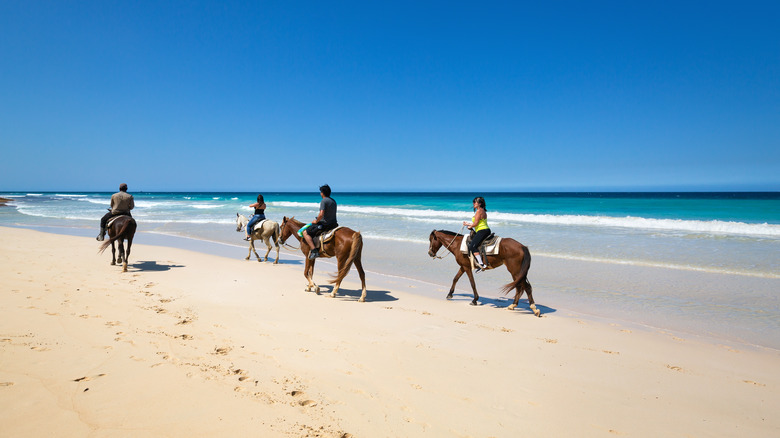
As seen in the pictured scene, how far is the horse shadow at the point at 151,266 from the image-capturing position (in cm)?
984

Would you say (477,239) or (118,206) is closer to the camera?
(477,239)

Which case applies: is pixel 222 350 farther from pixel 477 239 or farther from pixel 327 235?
pixel 477 239

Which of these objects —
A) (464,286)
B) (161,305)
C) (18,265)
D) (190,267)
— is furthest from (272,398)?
(18,265)

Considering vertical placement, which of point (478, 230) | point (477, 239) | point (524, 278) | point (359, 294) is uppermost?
point (478, 230)

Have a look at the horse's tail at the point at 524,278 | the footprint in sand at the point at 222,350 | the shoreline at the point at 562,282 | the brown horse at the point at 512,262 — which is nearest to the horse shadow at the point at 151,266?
the shoreline at the point at 562,282

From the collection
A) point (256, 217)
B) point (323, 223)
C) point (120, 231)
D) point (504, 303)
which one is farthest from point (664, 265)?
point (120, 231)

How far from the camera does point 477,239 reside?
304 inches

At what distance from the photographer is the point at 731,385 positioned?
4.27 m

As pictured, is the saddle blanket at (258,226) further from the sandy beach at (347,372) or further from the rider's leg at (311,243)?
the sandy beach at (347,372)

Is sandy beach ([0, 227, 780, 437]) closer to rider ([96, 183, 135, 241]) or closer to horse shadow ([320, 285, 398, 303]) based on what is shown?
horse shadow ([320, 285, 398, 303])

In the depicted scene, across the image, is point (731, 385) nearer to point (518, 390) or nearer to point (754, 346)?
point (754, 346)

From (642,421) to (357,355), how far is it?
9.99 ft

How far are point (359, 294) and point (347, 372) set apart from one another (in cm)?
415

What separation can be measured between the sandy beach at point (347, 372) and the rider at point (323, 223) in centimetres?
168
